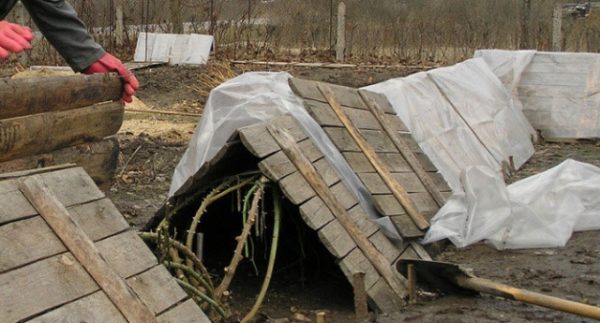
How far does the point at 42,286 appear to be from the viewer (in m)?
2.67

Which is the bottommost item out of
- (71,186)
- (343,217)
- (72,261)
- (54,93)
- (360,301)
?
(360,301)

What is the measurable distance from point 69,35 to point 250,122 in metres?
1.67

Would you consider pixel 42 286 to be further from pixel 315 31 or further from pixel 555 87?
pixel 315 31

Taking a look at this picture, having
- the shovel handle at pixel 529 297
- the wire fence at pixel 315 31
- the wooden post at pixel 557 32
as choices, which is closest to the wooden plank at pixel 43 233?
the shovel handle at pixel 529 297

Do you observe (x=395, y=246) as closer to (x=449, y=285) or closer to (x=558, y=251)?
(x=449, y=285)

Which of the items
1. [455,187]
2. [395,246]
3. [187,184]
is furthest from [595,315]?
[455,187]

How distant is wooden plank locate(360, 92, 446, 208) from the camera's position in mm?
6000

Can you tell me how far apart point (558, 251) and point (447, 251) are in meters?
0.75

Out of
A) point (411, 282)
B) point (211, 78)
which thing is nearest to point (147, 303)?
point (411, 282)

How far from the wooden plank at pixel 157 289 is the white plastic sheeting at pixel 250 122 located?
2.07m

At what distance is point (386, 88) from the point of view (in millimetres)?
7172

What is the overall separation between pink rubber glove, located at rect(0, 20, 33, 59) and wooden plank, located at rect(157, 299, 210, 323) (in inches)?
42.2

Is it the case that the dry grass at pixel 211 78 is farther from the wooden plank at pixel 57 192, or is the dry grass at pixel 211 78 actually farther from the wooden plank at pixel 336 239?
the wooden plank at pixel 57 192

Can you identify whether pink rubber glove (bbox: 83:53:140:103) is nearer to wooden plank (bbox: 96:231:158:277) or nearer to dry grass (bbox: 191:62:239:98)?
wooden plank (bbox: 96:231:158:277)
